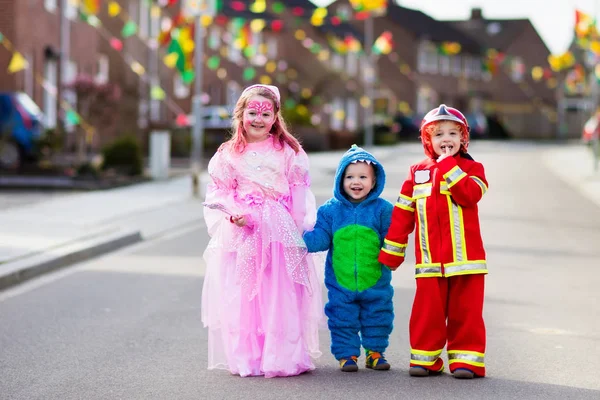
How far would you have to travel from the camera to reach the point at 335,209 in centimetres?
625

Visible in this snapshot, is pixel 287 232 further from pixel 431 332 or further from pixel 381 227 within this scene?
pixel 431 332

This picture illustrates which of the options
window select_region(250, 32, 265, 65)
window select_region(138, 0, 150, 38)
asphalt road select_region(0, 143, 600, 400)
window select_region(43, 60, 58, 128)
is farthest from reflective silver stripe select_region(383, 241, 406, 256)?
window select_region(250, 32, 265, 65)

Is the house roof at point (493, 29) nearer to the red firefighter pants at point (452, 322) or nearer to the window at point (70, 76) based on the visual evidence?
the window at point (70, 76)

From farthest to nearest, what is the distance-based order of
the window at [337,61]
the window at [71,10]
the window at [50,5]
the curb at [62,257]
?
the window at [337,61] < the window at [71,10] < the window at [50,5] < the curb at [62,257]

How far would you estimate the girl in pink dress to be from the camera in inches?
244

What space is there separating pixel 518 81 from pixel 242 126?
86830mm

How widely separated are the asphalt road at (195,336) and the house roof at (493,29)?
270 feet

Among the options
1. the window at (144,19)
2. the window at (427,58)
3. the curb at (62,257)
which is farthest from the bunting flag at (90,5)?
the window at (427,58)

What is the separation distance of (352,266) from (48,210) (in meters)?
11.0

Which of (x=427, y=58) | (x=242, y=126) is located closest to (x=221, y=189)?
(x=242, y=126)

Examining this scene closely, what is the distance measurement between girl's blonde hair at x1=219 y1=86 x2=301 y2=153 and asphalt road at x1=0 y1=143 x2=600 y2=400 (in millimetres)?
1258

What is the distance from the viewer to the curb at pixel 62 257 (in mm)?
9984

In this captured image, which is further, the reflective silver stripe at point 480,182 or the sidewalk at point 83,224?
the sidewalk at point 83,224

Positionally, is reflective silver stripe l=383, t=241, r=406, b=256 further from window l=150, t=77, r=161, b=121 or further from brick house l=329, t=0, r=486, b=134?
brick house l=329, t=0, r=486, b=134
